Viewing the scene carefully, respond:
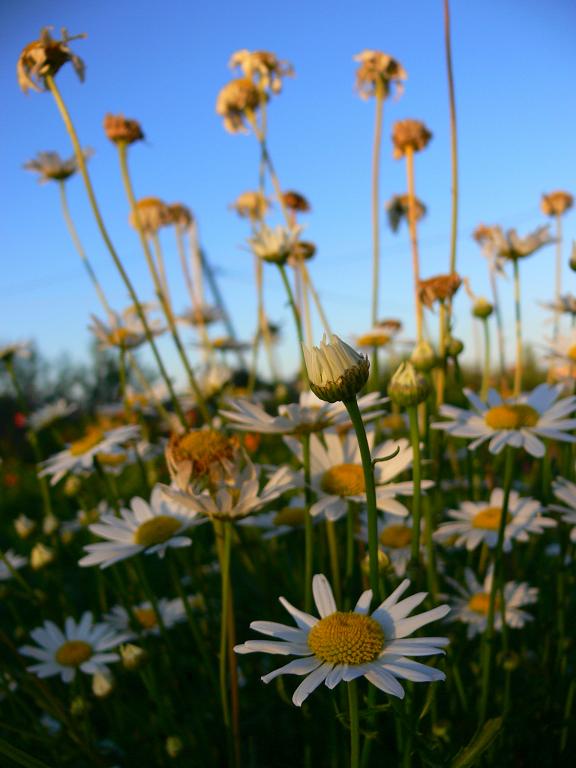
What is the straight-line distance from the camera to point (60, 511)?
3996mm

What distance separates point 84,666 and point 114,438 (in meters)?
0.52

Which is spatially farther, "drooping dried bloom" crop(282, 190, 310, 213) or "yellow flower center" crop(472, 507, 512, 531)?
"drooping dried bloom" crop(282, 190, 310, 213)

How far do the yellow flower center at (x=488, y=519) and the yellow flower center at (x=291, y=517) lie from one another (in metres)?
0.42

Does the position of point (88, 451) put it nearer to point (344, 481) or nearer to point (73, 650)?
point (73, 650)

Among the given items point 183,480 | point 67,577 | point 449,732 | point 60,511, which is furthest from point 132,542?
point 60,511

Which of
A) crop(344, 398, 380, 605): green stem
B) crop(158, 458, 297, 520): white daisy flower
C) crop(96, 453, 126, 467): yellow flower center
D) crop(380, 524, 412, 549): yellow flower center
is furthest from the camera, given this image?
crop(96, 453, 126, 467): yellow flower center

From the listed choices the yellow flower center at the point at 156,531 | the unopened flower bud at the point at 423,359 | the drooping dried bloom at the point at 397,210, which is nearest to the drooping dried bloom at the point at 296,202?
the drooping dried bloom at the point at 397,210

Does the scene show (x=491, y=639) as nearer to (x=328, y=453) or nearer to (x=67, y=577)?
(x=328, y=453)

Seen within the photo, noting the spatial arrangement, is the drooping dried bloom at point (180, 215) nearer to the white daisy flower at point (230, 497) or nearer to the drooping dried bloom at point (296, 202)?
the drooping dried bloom at point (296, 202)

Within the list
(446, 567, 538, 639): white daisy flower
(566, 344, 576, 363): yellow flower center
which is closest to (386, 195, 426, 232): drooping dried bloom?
(566, 344, 576, 363): yellow flower center

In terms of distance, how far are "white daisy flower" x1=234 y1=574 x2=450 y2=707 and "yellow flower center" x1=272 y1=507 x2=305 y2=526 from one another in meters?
0.74

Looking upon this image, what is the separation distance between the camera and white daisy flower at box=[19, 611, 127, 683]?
1397 millimetres

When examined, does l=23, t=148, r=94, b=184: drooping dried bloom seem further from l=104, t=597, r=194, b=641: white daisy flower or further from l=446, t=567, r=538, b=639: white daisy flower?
l=446, t=567, r=538, b=639: white daisy flower

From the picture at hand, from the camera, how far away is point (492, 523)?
146cm
